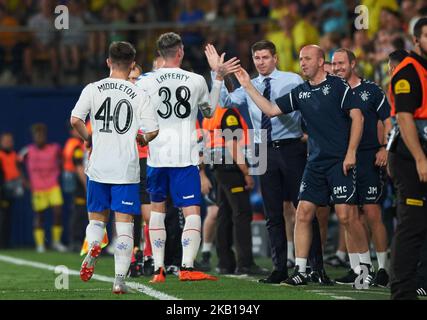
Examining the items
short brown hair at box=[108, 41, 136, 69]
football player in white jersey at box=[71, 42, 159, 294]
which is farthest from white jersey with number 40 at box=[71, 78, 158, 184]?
Answer: short brown hair at box=[108, 41, 136, 69]

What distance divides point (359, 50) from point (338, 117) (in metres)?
6.63

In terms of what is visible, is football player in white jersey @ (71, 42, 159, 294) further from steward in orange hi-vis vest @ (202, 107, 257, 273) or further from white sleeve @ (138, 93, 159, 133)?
steward in orange hi-vis vest @ (202, 107, 257, 273)

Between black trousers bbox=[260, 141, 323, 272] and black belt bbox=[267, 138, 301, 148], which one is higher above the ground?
black belt bbox=[267, 138, 301, 148]

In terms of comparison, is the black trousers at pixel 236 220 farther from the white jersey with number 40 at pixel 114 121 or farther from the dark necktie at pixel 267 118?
the white jersey with number 40 at pixel 114 121

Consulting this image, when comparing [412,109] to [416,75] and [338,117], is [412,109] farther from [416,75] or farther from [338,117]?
[338,117]

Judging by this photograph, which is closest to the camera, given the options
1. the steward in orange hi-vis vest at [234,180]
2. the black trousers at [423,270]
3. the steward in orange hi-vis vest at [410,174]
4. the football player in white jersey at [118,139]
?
the steward in orange hi-vis vest at [410,174]

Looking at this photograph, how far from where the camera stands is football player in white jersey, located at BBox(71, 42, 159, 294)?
11.1 meters

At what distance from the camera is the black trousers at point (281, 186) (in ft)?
41.4

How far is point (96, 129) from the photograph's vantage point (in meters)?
11.2

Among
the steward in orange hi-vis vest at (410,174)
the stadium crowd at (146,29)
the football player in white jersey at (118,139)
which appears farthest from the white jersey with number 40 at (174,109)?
the stadium crowd at (146,29)

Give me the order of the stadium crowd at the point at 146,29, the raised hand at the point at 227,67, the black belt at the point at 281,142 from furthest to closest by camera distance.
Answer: the stadium crowd at the point at 146,29, the black belt at the point at 281,142, the raised hand at the point at 227,67

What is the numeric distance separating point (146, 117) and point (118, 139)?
1.07ft

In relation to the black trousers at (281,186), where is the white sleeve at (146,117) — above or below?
above
